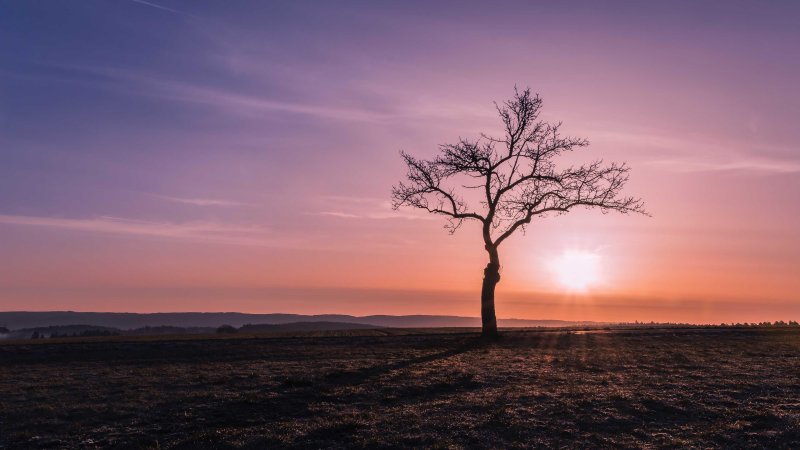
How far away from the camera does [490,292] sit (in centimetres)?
3334

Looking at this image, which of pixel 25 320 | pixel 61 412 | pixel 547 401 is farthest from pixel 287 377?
pixel 25 320

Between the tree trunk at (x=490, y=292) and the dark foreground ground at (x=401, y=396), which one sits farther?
the tree trunk at (x=490, y=292)

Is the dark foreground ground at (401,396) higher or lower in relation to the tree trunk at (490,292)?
lower

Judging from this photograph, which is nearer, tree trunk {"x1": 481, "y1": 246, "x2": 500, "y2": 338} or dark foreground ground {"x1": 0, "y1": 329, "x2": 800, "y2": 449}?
dark foreground ground {"x1": 0, "y1": 329, "x2": 800, "y2": 449}

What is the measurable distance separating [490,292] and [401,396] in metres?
16.8

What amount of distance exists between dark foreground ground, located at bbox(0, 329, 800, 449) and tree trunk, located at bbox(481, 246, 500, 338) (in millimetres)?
5587

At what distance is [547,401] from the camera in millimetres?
16078

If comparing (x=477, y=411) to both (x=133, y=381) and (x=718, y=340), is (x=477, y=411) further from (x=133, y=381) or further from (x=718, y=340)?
(x=718, y=340)

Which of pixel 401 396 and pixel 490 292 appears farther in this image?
pixel 490 292

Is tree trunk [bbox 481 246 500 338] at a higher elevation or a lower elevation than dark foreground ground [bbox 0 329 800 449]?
higher

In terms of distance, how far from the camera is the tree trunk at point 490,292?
3225cm

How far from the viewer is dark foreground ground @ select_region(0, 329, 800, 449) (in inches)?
531

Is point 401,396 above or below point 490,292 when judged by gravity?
below

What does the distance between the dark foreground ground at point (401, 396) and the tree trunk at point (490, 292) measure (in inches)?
220
